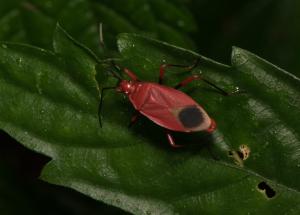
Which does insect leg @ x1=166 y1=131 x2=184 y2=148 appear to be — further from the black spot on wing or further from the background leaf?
the black spot on wing

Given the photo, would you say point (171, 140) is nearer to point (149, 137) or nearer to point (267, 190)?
point (149, 137)

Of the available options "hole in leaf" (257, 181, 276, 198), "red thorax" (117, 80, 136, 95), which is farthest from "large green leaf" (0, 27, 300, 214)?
"red thorax" (117, 80, 136, 95)

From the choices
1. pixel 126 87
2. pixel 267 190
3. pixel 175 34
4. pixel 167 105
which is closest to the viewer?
pixel 267 190

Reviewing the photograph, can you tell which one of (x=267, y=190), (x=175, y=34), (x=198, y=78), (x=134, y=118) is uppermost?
(x=198, y=78)

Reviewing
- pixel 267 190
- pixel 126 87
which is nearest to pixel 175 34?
pixel 126 87

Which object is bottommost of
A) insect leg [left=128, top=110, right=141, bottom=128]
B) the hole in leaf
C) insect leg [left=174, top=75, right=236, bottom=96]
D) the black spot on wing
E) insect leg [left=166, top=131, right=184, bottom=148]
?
the hole in leaf

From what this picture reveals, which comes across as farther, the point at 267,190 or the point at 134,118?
the point at 134,118
